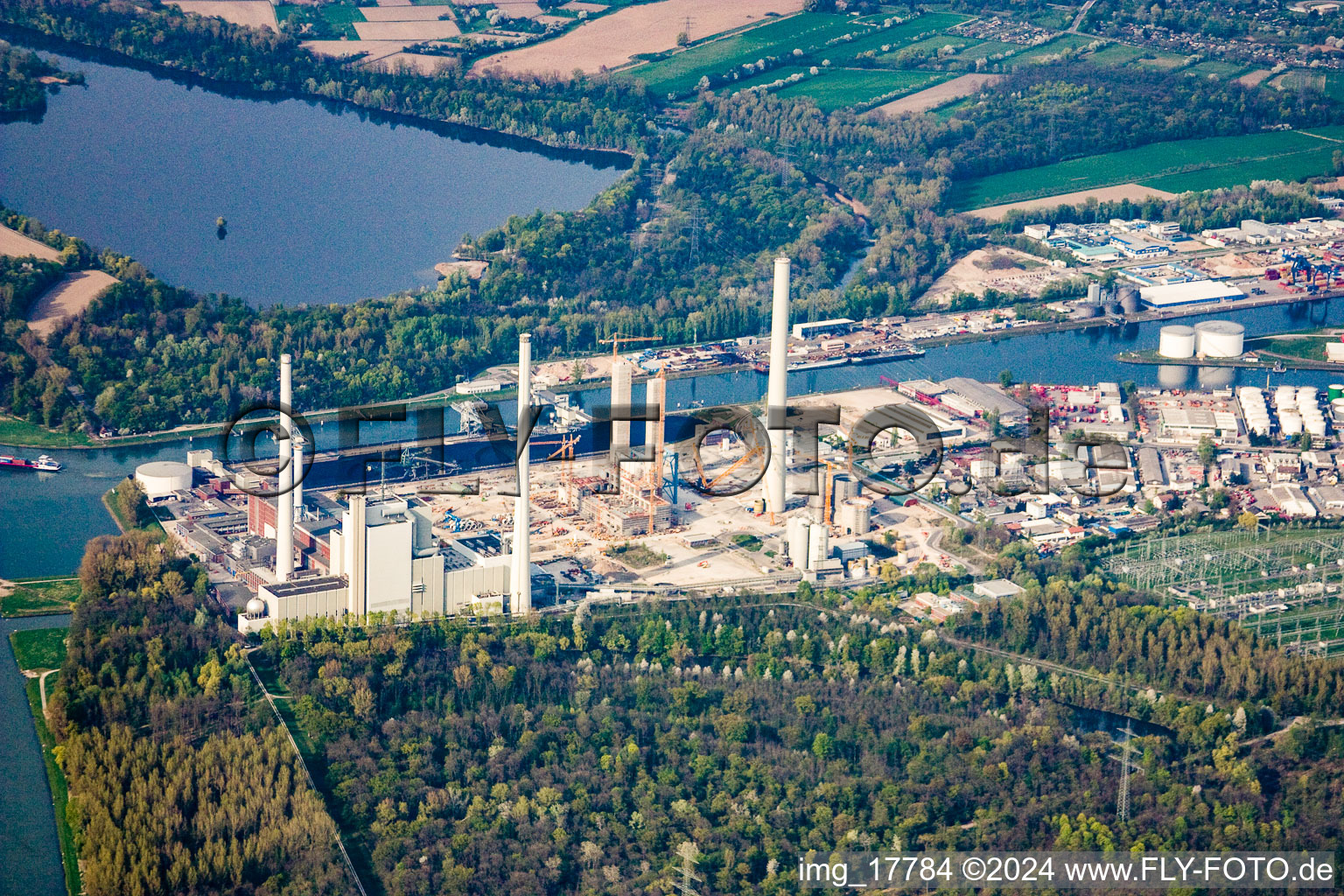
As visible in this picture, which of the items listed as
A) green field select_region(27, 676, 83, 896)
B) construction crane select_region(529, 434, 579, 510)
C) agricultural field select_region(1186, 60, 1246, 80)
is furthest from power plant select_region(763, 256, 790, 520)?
agricultural field select_region(1186, 60, 1246, 80)

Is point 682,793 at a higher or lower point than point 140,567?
lower

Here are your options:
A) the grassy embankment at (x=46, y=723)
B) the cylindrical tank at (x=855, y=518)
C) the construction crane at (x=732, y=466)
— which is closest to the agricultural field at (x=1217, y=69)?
the construction crane at (x=732, y=466)

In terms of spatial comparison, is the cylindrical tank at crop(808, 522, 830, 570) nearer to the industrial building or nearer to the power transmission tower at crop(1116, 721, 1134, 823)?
the power transmission tower at crop(1116, 721, 1134, 823)

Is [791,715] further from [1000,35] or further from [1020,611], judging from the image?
[1000,35]

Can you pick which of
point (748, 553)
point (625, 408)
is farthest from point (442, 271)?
point (748, 553)

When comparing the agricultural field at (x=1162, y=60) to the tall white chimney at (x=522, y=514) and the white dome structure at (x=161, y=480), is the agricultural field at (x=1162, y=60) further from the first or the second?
the tall white chimney at (x=522, y=514)

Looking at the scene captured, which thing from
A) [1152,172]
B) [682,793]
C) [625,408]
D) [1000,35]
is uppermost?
[1000,35]
